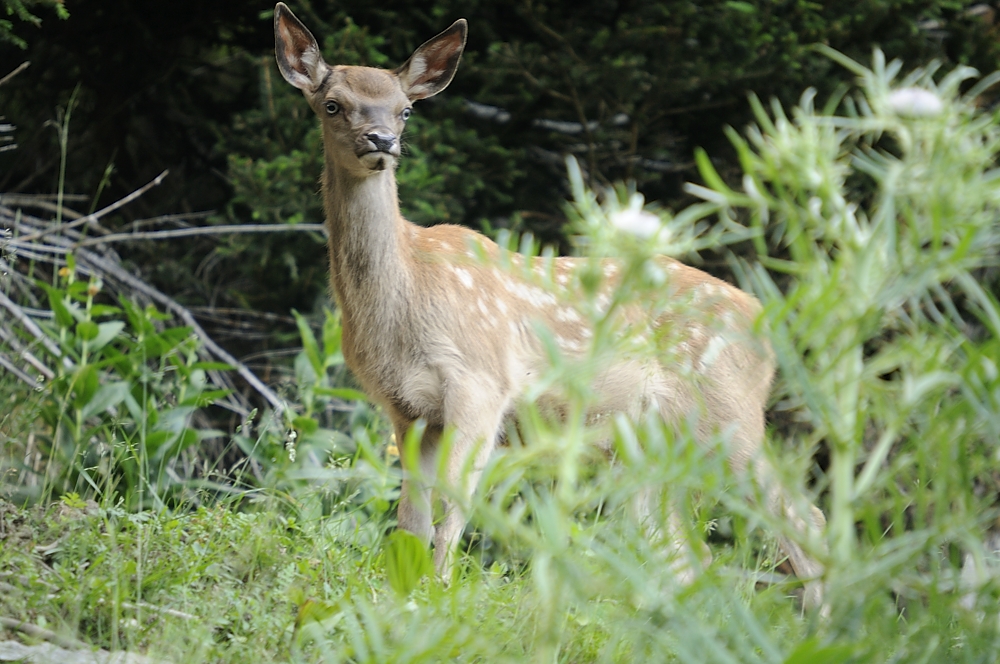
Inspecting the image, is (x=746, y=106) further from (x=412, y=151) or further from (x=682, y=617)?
(x=682, y=617)

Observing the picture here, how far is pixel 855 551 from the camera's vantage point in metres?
1.78

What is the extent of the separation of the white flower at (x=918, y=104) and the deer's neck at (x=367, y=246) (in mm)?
2955

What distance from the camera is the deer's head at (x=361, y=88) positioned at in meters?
4.39

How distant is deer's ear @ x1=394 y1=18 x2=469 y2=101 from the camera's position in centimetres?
484

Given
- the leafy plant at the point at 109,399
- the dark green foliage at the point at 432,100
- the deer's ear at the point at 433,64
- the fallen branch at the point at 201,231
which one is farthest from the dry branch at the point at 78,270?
the deer's ear at the point at 433,64

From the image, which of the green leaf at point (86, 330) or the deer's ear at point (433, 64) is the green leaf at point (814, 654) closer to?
the deer's ear at point (433, 64)

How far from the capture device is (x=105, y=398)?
4.77 metres

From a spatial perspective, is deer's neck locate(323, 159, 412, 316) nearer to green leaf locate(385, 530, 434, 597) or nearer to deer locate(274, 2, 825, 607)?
deer locate(274, 2, 825, 607)

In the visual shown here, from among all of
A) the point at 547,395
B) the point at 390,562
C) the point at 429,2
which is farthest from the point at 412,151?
the point at 390,562

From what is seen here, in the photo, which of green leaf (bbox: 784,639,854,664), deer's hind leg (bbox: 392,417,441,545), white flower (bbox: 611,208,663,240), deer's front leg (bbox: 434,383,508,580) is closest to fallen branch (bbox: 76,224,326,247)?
deer's hind leg (bbox: 392,417,441,545)

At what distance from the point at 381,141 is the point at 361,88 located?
399mm

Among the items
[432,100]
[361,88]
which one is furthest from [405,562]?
[432,100]

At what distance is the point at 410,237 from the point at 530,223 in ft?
7.19

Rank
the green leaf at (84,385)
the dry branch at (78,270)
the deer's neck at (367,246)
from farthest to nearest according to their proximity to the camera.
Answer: the dry branch at (78,270) < the green leaf at (84,385) < the deer's neck at (367,246)
